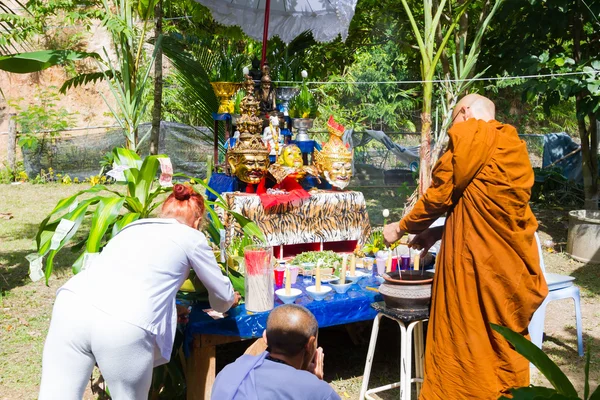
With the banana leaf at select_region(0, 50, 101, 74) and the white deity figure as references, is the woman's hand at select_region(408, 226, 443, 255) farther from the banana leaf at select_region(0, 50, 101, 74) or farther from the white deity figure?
the banana leaf at select_region(0, 50, 101, 74)

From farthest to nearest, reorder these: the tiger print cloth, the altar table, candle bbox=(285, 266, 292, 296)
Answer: the tiger print cloth → candle bbox=(285, 266, 292, 296) → the altar table

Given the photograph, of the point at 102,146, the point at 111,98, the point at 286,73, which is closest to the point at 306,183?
the point at 286,73

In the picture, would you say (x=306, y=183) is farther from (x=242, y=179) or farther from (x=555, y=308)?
(x=555, y=308)

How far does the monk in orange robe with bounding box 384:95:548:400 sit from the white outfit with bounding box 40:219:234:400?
1175 millimetres

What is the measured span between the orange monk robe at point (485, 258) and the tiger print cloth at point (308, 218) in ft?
5.64

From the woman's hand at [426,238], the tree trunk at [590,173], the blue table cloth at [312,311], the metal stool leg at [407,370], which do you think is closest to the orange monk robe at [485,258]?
the metal stool leg at [407,370]

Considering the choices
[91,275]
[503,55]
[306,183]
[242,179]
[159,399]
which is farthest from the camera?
[503,55]

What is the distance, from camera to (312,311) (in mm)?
3098

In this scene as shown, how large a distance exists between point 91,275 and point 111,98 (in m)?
15.7

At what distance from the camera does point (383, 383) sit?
3629 mm

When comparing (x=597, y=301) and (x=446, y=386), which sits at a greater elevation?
(x=446, y=386)

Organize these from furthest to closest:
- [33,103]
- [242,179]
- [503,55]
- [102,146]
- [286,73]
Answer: [33,103] → [102,146] → [503,55] → [286,73] → [242,179]

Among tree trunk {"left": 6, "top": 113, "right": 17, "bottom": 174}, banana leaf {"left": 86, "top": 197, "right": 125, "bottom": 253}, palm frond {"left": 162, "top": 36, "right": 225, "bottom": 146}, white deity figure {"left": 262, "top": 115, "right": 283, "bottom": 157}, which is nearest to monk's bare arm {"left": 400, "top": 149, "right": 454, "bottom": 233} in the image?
banana leaf {"left": 86, "top": 197, "right": 125, "bottom": 253}

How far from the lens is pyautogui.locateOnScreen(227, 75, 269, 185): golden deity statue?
4.00m
